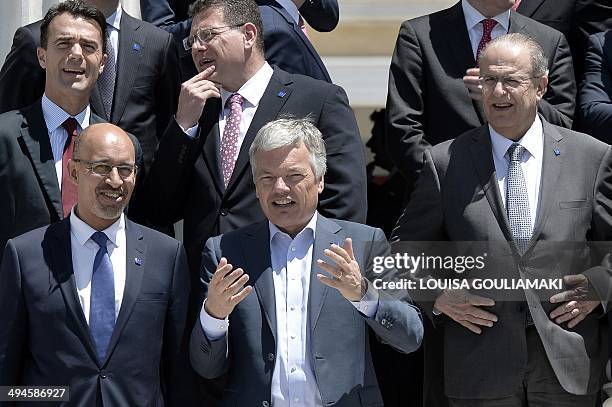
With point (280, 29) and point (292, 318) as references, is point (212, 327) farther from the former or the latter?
point (280, 29)

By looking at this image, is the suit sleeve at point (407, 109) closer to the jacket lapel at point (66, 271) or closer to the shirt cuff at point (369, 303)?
the shirt cuff at point (369, 303)

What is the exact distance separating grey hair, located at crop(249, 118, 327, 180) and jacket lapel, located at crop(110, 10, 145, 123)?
0.83 metres

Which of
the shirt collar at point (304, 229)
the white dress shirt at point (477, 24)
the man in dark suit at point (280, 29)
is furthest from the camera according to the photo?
the man in dark suit at point (280, 29)

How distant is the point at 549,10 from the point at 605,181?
1338 millimetres

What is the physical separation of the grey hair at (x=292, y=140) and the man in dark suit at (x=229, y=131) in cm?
41

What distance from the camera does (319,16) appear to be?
6.35 meters

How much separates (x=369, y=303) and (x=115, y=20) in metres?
1.82

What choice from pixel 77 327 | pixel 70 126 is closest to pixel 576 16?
pixel 70 126

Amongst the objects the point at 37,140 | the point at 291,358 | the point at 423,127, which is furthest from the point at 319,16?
the point at 291,358

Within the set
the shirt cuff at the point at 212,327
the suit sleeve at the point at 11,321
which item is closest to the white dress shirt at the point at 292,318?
the shirt cuff at the point at 212,327

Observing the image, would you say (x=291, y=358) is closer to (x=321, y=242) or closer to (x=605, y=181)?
(x=321, y=242)

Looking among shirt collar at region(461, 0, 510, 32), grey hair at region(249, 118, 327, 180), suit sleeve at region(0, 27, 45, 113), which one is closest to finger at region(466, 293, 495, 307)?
grey hair at region(249, 118, 327, 180)

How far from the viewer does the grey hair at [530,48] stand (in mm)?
5199

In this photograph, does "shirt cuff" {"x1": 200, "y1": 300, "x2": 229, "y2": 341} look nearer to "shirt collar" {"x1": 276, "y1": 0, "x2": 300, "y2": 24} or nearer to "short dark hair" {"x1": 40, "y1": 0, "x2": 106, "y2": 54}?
"short dark hair" {"x1": 40, "y1": 0, "x2": 106, "y2": 54}
